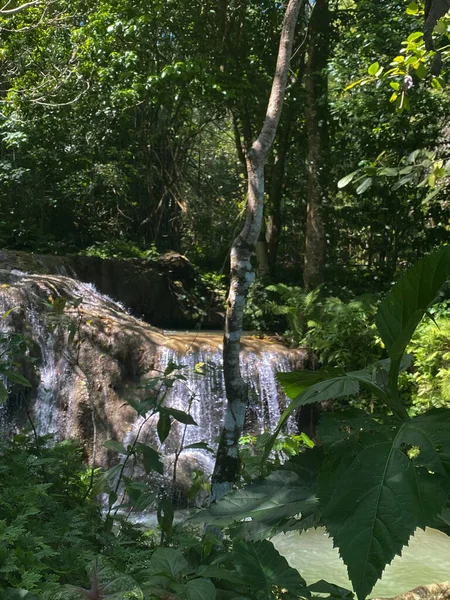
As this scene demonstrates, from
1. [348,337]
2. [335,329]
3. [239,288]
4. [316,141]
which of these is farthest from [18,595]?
[316,141]

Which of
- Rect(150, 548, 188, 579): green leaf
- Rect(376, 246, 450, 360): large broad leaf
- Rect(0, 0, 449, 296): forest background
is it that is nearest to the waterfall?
Rect(0, 0, 449, 296): forest background

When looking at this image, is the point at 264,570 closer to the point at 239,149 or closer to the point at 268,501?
the point at 268,501

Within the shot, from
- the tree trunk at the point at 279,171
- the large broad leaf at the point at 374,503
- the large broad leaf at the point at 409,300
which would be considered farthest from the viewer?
the tree trunk at the point at 279,171

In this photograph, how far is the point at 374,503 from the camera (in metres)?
1.05

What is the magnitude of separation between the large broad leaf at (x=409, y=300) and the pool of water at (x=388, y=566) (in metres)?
3.67

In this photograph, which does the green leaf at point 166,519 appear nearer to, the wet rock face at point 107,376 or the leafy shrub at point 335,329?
the wet rock face at point 107,376

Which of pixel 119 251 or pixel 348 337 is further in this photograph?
pixel 119 251

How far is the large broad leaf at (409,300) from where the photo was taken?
1173 mm

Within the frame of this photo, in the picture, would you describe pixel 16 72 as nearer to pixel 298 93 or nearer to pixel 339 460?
pixel 298 93

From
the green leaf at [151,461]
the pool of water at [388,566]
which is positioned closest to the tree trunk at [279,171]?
the pool of water at [388,566]

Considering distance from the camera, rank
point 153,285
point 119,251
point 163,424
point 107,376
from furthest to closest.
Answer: point 119,251 → point 153,285 → point 107,376 → point 163,424

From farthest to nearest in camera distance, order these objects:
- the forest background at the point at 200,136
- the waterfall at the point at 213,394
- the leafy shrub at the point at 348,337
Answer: the forest background at the point at 200,136
the leafy shrub at the point at 348,337
the waterfall at the point at 213,394

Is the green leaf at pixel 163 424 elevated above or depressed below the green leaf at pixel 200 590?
above

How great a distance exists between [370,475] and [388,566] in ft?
15.0
